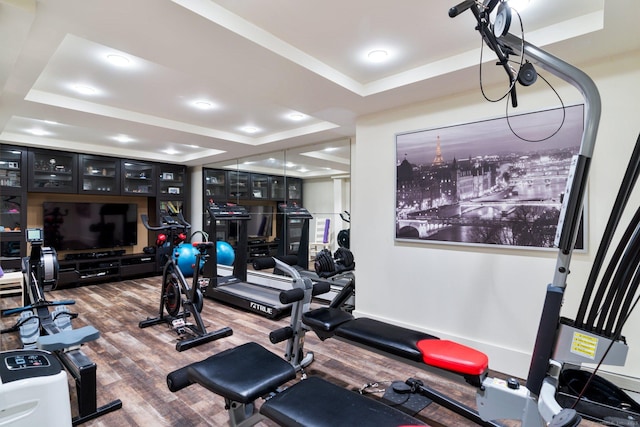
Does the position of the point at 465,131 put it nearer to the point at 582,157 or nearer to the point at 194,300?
the point at 582,157

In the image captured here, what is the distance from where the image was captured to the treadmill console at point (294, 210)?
4.58m

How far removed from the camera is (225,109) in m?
3.84

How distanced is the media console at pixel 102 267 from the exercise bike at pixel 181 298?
8.90 feet

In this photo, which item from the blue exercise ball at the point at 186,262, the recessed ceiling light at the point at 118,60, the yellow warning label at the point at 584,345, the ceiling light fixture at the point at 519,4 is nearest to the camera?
the yellow warning label at the point at 584,345

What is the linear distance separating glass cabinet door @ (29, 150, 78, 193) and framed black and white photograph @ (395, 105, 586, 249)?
5563mm

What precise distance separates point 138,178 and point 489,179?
6176mm

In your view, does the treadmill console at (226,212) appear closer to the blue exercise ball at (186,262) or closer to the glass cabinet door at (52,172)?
the blue exercise ball at (186,262)

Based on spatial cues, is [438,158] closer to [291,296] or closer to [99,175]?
[291,296]

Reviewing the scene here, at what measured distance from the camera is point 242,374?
59.4 inches

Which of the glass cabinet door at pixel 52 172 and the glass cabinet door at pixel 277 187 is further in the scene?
the glass cabinet door at pixel 277 187

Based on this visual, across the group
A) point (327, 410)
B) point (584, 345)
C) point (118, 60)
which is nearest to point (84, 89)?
point (118, 60)

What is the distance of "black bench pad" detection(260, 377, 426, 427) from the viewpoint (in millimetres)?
1190

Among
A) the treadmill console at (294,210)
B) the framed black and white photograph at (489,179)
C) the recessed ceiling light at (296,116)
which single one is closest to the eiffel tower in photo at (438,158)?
the framed black and white photograph at (489,179)

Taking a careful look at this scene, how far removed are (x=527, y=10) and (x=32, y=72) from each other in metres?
3.56
